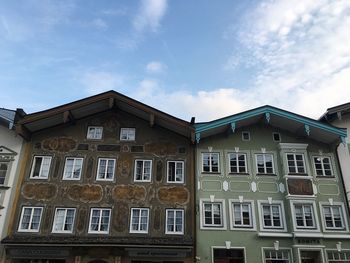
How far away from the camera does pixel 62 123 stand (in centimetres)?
2144

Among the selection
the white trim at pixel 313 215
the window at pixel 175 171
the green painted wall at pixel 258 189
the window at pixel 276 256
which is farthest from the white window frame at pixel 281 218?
the window at pixel 175 171


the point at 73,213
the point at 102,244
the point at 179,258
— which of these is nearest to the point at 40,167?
the point at 73,213

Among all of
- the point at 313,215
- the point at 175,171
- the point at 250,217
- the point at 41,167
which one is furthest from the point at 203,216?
the point at 41,167

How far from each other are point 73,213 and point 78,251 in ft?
7.07

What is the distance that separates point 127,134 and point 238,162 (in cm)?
721

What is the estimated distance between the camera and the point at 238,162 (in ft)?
68.6

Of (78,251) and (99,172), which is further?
(99,172)

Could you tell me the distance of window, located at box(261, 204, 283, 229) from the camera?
19.2m

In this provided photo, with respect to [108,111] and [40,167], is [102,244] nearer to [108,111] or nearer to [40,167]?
[40,167]

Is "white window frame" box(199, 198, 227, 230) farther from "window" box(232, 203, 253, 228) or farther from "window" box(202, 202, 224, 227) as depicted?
"window" box(232, 203, 253, 228)

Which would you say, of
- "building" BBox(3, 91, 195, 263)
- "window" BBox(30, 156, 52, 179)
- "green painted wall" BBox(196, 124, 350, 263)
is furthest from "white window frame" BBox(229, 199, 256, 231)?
"window" BBox(30, 156, 52, 179)

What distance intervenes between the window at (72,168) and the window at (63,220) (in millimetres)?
1943

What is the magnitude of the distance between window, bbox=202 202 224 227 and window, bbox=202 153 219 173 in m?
2.07

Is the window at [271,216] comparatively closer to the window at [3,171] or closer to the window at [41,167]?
the window at [41,167]
